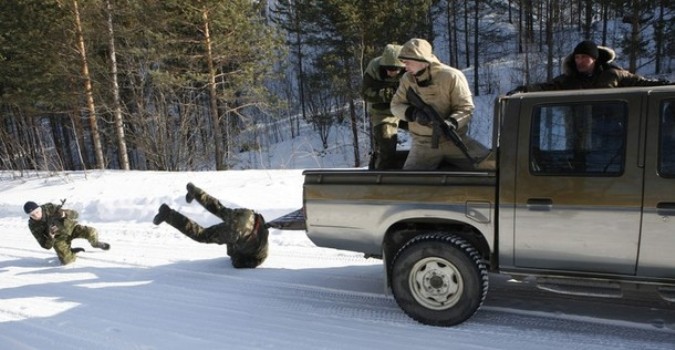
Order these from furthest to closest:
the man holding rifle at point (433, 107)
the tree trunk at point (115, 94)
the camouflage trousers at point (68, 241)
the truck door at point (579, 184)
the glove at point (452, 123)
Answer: the tree trunk at point (115, 94)
the camouflage trousers at point (68, 241)
the man holding rifle at point (433, 107)
the glove at point (452, 123)
the truck door at point (579, 184)

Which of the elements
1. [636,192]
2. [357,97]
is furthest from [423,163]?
[357,97]

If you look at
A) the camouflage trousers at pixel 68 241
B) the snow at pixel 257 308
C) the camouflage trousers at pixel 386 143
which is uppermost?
the camouflage trousers at pixel 386 143

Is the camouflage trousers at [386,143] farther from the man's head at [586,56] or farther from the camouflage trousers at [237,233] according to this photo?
the man's head at [586,56]

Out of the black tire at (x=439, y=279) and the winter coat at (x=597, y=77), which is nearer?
the black tire at (x=439, y=279)

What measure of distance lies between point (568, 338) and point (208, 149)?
15.4 m

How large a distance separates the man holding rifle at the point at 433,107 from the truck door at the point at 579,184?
0.67 m

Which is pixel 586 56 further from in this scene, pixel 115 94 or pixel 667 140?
pixel 115 94

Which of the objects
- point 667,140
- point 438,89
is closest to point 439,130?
point 438,89

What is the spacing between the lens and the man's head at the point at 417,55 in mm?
4230

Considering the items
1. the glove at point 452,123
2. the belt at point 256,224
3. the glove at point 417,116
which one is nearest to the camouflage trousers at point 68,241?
the belt at point 256,224

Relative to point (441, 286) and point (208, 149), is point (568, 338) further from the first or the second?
point (208, 149)

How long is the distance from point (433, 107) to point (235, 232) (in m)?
2.62

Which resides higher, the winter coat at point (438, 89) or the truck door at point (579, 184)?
the winter coat at point (438, 89)

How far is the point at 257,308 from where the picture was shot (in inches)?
182
